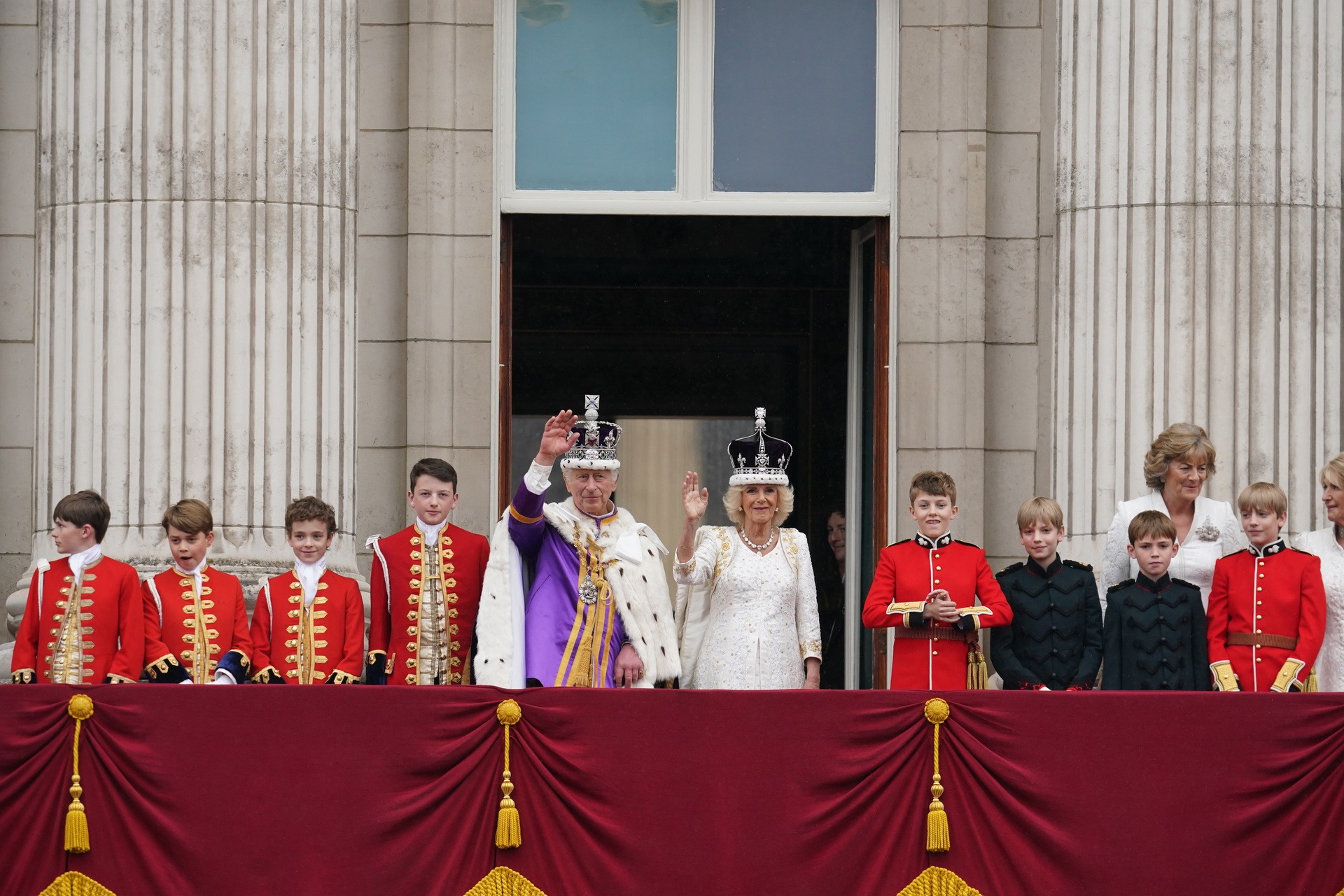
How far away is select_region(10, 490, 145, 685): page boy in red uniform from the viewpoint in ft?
30.1

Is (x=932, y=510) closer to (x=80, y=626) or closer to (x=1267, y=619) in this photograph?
(x=1267, y=619)

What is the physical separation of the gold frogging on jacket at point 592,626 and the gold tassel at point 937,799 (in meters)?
1.67

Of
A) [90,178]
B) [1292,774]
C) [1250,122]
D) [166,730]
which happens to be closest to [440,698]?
[166,730]

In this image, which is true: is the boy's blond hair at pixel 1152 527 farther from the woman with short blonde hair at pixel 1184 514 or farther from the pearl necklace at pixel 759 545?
the pearl necklace at pixel 759 545

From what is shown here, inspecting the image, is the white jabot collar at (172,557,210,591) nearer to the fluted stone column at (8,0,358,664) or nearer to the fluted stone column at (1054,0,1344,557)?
the fluted stone column at (8,0,358,664)

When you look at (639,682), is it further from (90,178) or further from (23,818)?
(90,178)


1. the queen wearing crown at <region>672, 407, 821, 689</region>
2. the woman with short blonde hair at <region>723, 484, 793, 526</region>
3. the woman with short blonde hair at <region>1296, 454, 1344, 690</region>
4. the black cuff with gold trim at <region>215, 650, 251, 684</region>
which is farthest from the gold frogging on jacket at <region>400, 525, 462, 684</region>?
the woman with short blonde hair at <region>1296, 454, 1344, 690</region>

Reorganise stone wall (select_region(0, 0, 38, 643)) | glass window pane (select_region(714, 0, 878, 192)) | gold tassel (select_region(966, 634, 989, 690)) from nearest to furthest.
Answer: gold tassel (select_region(966, 634, 989, 690)) → stone wall (select_region(0, 0, 38, 643)) → glass window pane (select_region(714, 0, 878, 192))

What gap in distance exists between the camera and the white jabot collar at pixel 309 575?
9.41 m

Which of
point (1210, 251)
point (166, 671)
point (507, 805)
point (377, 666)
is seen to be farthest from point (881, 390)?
point (166, 671)

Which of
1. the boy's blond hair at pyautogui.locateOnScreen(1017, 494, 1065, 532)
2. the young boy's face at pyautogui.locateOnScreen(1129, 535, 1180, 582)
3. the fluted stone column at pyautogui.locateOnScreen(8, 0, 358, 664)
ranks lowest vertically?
the young boy's face at pyautogui.locateOnScreen(1129, 535, 1180, 582)

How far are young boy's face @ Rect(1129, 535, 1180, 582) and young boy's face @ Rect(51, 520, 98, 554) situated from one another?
485 centimetres

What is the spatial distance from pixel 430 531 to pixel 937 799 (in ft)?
9.04

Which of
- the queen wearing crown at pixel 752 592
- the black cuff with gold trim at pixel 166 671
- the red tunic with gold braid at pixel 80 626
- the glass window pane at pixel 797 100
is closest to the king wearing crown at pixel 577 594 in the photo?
the queen wearing crown at pixel 752 592
